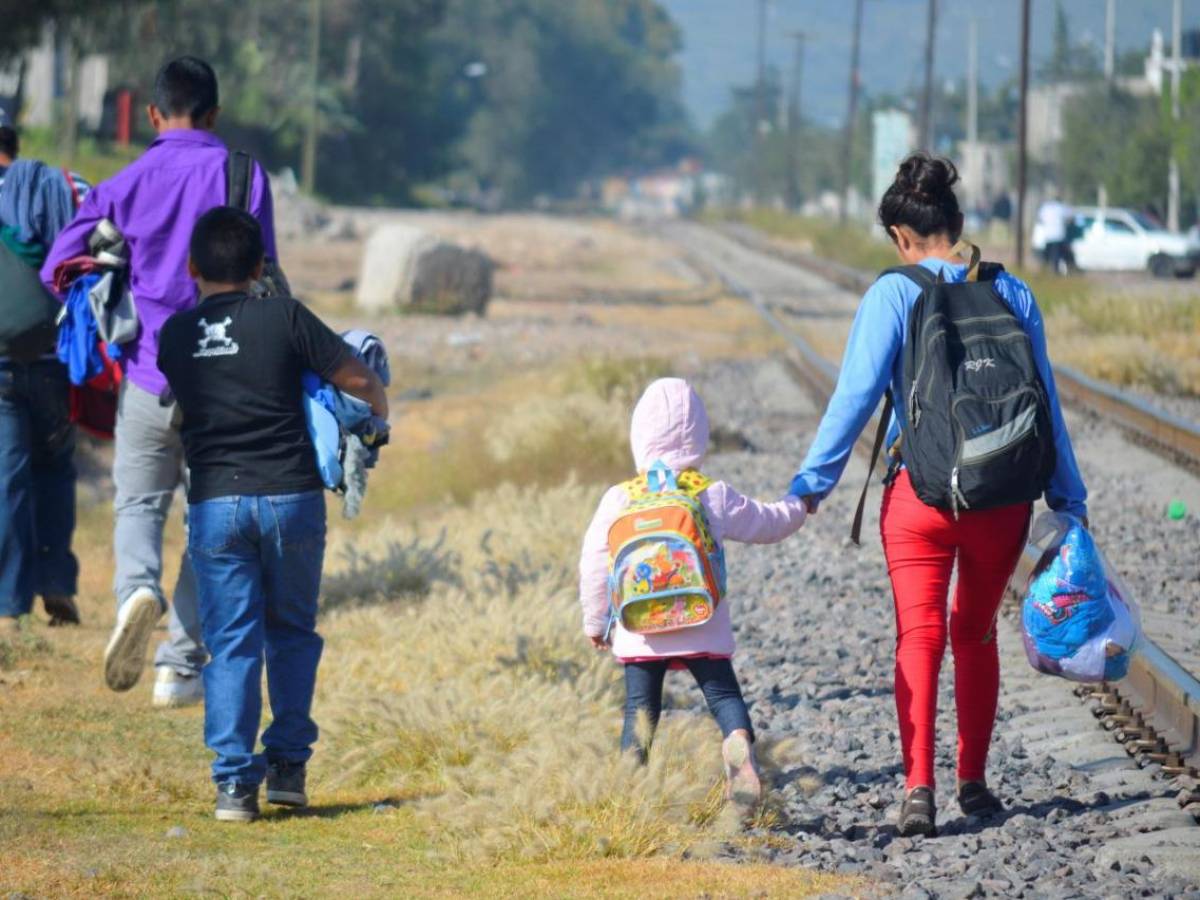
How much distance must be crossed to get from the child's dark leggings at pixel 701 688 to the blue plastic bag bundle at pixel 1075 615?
30.5 inches

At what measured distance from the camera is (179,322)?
5688mm

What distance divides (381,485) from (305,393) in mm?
8397

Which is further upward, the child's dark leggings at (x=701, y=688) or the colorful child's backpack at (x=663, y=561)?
the colorful child's backpack at (x=663, y=561)

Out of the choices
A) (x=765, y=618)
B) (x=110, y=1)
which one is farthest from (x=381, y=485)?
(x=110, y=1)

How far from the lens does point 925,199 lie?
5254mm

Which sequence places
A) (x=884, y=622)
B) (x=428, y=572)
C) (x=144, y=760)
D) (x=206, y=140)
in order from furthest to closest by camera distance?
(x=428, y=572) < (x=884, y=622) < (x=206, y=140) < (x=144, y=760)

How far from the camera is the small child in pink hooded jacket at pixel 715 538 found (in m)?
5.26

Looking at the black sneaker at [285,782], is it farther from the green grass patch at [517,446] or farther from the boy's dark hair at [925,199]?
the green grass patch at [517,446]

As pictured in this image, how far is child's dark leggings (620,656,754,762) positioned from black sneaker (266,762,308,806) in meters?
0.97

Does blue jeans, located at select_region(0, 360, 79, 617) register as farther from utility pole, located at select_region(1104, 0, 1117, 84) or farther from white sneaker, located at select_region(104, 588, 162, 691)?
utility pole, located at select_region(1104, 0, 1117, 84)

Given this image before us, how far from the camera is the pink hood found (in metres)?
5.29

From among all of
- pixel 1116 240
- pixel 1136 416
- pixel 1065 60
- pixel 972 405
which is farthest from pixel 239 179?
pixel 1065 60

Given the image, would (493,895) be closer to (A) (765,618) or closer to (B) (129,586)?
(B) (129,586)

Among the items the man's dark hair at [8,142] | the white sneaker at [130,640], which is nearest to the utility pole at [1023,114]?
the man's dark hair at [8,142]
